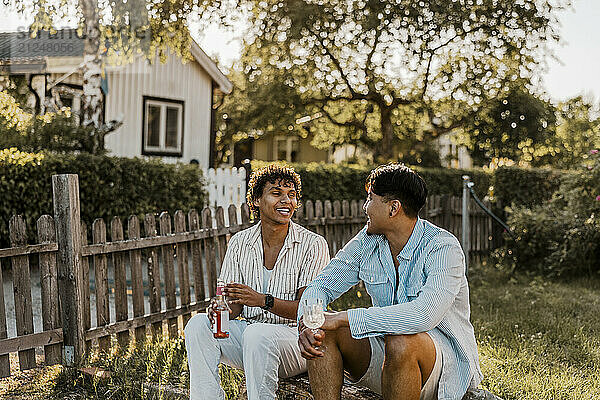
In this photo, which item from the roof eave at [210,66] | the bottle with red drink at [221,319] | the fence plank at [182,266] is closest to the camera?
the bottle with red drink at [221,319]

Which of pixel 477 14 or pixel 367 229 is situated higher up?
pixel 477 14

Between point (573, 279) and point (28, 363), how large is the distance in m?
7.61

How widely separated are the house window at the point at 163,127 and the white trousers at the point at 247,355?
1398 cm

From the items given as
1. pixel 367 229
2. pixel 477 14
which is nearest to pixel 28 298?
pixel 367 229

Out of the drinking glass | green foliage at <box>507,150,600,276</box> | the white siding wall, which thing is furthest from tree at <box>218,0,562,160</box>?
the drinking glass

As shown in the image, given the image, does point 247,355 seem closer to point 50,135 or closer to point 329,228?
point 329,228

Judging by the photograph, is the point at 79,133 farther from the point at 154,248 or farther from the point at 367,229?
the point at 367,229

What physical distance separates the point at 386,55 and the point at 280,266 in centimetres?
1738

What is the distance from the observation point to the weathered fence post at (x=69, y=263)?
5.02m

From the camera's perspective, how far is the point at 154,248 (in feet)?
19.4

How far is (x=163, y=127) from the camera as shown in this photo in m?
17.8

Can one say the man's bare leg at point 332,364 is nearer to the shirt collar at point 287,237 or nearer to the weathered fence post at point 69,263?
the shirt collar at point 287,237

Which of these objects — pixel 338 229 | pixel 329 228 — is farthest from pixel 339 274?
pixel 338 229

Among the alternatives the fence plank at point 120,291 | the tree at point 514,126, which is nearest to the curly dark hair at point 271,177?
the fence plank at point 120,291
